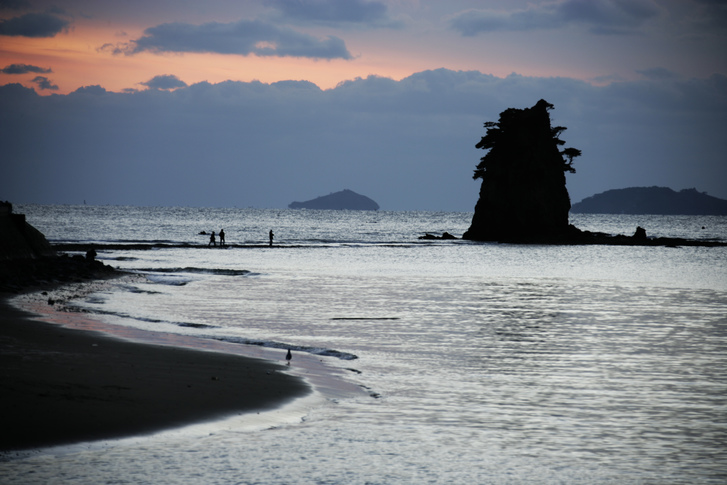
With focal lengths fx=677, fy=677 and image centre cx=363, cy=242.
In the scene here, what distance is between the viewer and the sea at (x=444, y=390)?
8547mm

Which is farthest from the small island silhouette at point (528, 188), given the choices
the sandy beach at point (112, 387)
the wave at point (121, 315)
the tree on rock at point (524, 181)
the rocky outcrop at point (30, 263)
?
the sandy beach at point (112, 387)

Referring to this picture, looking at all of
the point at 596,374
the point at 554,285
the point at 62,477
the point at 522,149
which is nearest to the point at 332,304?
the point at 596,374

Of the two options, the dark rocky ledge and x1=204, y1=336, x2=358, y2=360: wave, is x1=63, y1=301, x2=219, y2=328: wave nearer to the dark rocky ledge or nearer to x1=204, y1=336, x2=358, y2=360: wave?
x1=204, y1=336, x2=358, y2=360: wave

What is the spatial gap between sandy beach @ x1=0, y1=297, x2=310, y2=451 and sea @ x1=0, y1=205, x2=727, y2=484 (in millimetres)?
532

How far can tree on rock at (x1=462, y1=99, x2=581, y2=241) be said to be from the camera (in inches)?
3937

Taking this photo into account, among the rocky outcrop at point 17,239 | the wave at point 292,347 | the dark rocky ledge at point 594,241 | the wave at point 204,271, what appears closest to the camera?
the wave at point 292,347

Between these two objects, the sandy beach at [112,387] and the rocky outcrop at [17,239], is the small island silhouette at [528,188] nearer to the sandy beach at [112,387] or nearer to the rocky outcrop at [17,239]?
the rocky outcrop at [17,239]

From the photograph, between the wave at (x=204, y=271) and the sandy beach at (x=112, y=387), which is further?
the wave at (x=204, y=271)

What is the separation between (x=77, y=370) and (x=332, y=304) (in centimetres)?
1577

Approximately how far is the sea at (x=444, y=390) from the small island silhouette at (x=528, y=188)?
65958mm

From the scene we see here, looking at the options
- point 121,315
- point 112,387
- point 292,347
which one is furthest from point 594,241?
point 112,387

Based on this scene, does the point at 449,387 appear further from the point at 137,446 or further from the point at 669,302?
the point at 669,302

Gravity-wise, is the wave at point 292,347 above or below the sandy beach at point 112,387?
below

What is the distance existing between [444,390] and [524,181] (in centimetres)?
9108
